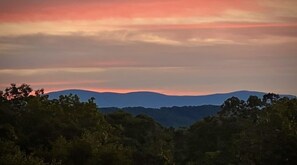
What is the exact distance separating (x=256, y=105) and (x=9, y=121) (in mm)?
28146

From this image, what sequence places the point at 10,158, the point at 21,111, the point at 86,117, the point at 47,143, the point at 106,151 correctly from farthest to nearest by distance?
the point at 86,117 → the point at 21,111 → the point at 47,143 → the point at 106,151 → the point at 10,158

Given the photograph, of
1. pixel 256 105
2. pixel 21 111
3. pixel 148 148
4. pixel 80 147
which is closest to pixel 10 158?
pixel 80 147

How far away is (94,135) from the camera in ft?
142

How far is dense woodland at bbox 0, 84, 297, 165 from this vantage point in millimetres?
35688

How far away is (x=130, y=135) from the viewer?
68188mm

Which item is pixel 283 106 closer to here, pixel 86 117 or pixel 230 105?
pixel 86 117

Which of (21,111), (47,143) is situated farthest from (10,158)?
(21,111)

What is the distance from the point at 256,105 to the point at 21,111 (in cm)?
2630

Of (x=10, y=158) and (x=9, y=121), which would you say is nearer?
(x=10, y=158)

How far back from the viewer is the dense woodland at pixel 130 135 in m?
35.7

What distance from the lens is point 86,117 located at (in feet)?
175

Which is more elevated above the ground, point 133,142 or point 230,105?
point 230,105

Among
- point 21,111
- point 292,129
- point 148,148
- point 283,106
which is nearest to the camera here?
point 292,129

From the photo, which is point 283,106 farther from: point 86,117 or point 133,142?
point 133,142
